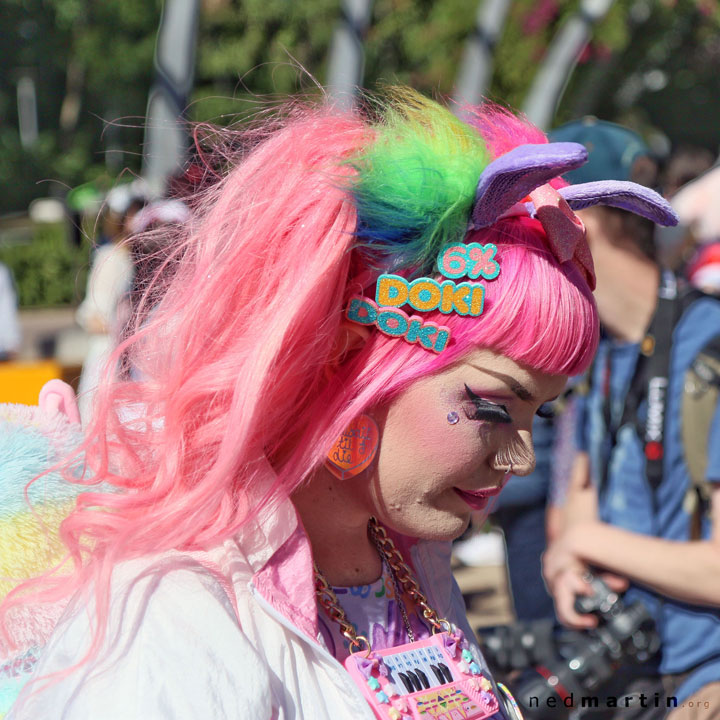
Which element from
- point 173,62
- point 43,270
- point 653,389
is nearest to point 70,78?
point 43,270

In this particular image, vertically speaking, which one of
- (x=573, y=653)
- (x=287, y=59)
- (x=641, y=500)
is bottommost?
(x=287, y=59)

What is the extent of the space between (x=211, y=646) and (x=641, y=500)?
161cm

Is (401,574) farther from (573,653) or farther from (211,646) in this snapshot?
(573,653)

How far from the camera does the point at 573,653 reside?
8.05ft

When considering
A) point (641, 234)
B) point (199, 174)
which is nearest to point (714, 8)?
point (641, 234)

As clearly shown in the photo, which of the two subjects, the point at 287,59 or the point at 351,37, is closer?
the point at 351,37

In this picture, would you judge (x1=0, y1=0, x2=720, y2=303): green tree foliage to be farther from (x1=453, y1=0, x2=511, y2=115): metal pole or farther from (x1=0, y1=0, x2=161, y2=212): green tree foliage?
(x1=453, y1=0, x2=511, y2=115): metal pole

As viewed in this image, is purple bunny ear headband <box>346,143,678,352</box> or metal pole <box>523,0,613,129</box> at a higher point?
purple bunny ear headband <box>346,143,678,352</box>

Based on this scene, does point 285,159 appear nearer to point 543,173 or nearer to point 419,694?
point 543,173

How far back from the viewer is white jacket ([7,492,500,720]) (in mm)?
1088

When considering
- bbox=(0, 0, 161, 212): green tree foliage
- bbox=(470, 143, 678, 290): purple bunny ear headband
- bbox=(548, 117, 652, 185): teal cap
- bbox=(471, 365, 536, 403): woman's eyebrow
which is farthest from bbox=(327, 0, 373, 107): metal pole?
bbox=(0, 0, 161, 212): green tree foliage

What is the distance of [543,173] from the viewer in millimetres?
1269

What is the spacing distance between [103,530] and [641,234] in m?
1.91

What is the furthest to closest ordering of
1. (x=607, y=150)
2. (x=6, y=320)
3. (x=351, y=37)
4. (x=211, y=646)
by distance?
(x=351, y=37)
(x=6, y=320)
(x=607, y=150)
(x=211, y=646)
